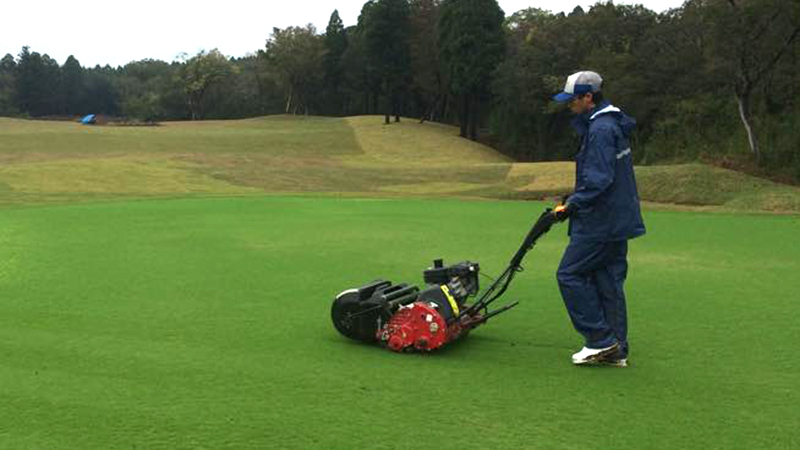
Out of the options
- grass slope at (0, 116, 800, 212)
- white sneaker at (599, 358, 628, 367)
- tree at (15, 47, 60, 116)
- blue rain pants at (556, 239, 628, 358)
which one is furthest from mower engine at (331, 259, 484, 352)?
tree at (15, 47, 60, 116)

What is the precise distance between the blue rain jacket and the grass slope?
16113mm

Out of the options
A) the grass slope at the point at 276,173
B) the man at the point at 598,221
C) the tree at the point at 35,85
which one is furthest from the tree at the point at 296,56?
the man at the point at 598,221

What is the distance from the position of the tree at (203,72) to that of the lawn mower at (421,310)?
9059 centimetres

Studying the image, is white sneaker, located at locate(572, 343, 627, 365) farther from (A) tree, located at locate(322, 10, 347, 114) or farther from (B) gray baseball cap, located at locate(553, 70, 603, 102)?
(A) tree, located at locate(322, 10, 347, 114)

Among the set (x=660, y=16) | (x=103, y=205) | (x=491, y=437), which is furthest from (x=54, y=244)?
(x=660, y=16)

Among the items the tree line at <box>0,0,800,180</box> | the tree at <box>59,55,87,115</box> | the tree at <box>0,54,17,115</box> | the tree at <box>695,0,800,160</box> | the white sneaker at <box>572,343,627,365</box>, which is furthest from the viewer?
the tree at <box>59,55,87,115</box>

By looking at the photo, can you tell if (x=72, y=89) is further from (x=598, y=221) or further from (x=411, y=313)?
(x=598, y=221)

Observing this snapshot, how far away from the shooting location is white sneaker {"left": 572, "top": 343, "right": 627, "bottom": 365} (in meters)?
5.42

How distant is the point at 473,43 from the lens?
204 feet

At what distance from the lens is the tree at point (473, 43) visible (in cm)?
6191

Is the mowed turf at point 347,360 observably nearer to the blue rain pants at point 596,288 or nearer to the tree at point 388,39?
the blue rain pants at point 596,288

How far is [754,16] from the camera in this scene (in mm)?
28719

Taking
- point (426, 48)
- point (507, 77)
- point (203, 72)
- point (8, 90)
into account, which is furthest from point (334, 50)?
point (8, 90)

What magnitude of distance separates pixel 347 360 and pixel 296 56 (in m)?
79.5
